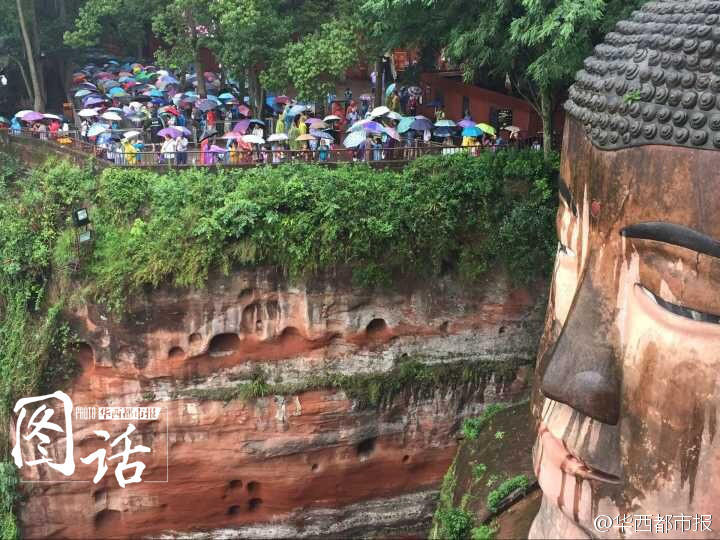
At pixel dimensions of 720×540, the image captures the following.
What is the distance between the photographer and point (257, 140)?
1499cm

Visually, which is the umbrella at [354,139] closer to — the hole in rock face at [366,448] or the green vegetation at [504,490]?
Answer: the hole in rock face at [366,448]

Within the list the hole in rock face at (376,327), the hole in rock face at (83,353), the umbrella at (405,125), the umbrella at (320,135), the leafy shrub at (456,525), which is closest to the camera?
the leafy shrub at (456,525)

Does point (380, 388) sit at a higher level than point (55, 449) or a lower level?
higher

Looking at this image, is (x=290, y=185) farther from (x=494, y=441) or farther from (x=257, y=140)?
(x=494, y=441)

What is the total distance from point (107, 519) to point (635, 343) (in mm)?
11654

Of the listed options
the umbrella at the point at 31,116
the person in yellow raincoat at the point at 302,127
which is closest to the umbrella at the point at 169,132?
the person in yellow raincoat at the point at 302,127

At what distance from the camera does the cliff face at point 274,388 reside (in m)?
13.3

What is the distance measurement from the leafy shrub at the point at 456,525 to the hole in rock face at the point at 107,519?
297 inches

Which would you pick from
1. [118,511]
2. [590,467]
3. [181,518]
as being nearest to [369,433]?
[181,518]

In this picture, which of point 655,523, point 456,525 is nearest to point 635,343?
point 655,523

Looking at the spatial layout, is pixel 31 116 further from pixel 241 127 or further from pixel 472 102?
pixel 472 102

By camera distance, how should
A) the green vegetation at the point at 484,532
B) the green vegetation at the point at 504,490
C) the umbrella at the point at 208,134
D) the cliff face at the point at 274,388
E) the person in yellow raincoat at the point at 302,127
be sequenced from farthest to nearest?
1. the umbrella at the point at 208,134
2. the person in yellow raincoat at the point at 302,127
3. the cliff face at the point at 274,388
4. the green vegetation at the point at 504,490
5. the green vegetation at the point at 484,532

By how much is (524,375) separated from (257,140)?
6.54 metres

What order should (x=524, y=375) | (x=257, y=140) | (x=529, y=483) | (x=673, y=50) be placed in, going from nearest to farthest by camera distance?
(x=673, y=50) < (x=529, y=483) < (x=524, y=375) < (x=257, y=140)
